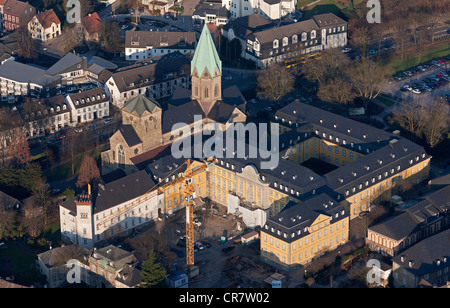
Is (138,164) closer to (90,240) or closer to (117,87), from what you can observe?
(90,240)

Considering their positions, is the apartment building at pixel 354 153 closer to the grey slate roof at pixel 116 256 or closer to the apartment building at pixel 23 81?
the grey slate roof at pixel 116 256

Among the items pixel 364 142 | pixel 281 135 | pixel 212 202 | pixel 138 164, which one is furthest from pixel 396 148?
pixel 138 164

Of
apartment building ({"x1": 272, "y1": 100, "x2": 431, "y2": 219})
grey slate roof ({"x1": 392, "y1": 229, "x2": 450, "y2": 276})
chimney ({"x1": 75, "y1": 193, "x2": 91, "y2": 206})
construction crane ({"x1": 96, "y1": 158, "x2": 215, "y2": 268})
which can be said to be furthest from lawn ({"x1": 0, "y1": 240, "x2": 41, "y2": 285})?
grey slate roof ({"x1": 392, "y1": 229, "x2": 450, "y2": 276})

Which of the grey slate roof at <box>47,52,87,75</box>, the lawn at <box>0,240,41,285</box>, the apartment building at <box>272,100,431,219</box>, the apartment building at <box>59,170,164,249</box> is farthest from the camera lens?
the grey slate roof at <box>47,52,87,75</box>

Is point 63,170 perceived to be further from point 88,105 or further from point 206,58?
point 206,58

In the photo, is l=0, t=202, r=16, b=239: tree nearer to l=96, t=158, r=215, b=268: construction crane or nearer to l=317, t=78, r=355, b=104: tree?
l=96, t=158, r=215, b=268: construction crane

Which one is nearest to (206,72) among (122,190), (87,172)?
(87,172)

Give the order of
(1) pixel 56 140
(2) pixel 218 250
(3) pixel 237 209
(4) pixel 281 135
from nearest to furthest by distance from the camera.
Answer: (2) pixel 218 250 → (3) pixel 237 209 → (4) pixel 281 135 → (1) pixel 56 140
